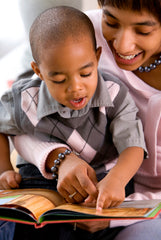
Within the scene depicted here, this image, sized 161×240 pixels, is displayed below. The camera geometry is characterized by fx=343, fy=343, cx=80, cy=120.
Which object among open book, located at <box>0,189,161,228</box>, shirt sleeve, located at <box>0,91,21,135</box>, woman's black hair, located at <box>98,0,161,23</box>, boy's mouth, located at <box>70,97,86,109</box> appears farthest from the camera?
shirt sleeve, located at <box>0,91,21,135</box>

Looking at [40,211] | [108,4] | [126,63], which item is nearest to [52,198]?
[40,211]

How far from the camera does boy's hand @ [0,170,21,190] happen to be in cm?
107

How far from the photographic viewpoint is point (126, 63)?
98cm

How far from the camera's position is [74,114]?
3.32ft

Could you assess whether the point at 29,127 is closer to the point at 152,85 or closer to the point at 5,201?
the point at 5,201

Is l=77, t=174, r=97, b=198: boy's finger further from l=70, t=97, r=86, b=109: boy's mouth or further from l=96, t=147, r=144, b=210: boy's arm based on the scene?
l=70, t=97, r=86, b=109: boy's mouth

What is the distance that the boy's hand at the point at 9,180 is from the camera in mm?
1072

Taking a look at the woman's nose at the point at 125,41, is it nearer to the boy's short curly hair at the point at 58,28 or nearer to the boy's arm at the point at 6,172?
the boy's short curly hair at the point at 58,28

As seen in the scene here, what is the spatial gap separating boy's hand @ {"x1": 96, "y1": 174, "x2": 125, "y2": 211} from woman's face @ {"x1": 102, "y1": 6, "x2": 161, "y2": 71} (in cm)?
34

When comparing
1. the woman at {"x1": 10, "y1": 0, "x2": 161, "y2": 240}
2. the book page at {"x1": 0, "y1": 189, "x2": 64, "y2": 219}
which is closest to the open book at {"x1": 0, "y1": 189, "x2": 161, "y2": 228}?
the book page at {"x1": 0, "y1": 189, "x2": 64, "y2": 219}

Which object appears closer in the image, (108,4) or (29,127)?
(108,4)

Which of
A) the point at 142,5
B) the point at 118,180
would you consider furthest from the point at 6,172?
the point at 142,5

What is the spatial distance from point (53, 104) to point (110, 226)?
39cm

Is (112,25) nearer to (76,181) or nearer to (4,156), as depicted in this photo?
(76,181)
